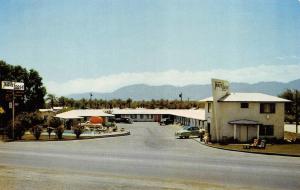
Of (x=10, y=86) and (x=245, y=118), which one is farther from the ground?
(x=10, y=86)

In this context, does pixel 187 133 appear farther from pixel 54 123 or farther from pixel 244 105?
pixel 54 123

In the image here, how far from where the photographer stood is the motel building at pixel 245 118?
167 ft

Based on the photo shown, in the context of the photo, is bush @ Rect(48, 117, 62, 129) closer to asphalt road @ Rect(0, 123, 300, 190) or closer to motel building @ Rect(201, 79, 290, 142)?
motel building @ Rect(201, 79, 290, 142)

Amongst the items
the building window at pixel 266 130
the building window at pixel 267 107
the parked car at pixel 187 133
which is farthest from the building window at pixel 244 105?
the parked car at pixel 187 133

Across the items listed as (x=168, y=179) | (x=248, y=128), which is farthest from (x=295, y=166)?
(x=248, y=128)

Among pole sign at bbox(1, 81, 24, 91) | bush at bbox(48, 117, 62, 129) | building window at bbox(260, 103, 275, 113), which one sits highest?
pole sign at bbox(1, 81, 24, 91)

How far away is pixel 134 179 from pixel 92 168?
4.90 m

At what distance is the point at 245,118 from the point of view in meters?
51.6

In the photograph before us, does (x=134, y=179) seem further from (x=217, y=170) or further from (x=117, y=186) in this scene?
(x=217, y=170)

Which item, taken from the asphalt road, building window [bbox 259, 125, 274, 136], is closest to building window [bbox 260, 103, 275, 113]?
building window [bbox 259, 125, 274, 136]

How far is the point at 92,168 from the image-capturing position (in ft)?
85.5

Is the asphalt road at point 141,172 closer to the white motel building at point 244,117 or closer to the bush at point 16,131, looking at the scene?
the white motel building at point 244,117

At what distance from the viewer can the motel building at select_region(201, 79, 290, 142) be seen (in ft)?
167

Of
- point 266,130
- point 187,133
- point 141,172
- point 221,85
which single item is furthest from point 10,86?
point 141,172
